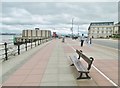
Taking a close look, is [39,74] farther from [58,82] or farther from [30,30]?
[30,30]

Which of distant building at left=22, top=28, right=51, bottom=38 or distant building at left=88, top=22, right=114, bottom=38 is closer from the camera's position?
distant building at left=22, top=28, right=51, bottom=38

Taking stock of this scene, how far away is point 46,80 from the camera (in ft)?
24.1

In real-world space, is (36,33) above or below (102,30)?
below

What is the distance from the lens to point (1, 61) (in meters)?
12.1

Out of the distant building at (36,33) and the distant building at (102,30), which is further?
the distant building at (102,30)

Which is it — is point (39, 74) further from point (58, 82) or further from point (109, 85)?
point (109, 85)

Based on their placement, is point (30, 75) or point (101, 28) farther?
point (101, 28)

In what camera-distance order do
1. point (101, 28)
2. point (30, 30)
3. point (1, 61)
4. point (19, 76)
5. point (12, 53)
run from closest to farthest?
point (19, 76), point (1, 61), point (12, 53), point (30, 30), point (101, 28)

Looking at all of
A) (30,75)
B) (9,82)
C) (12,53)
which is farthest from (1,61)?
(9,82)

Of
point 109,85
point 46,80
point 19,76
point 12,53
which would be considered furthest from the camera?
point 12,53

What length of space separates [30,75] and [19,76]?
17.7 inches

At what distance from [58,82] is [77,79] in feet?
2.61

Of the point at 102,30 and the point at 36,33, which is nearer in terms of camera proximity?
the point at 36,33

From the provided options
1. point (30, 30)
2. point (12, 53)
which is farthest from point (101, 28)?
point (12, 53)
